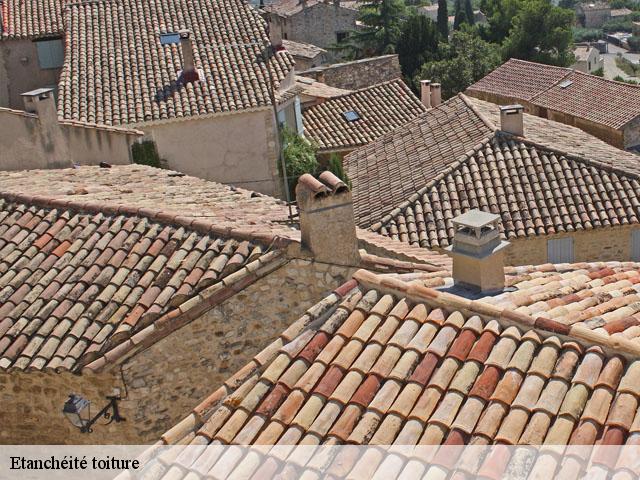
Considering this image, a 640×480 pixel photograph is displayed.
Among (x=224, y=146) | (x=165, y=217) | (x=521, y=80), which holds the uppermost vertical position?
(x=165, y=217)

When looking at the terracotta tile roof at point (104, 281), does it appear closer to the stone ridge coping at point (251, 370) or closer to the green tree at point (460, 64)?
the stone ridge coping at point (251, 370)

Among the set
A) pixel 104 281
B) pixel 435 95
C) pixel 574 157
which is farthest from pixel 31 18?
pixel 104 281

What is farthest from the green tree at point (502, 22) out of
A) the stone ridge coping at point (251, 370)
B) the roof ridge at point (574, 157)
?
the stone ridge coping at point (251, 370)

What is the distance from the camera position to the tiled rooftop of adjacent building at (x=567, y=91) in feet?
129

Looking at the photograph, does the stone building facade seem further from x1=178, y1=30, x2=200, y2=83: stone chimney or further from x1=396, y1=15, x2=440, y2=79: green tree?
x1=178, y1=30, x2=200, y2=83: stone chimney

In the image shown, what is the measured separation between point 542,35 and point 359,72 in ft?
66.6

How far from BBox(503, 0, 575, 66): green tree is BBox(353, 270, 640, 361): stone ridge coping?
180 feet

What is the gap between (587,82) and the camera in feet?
141

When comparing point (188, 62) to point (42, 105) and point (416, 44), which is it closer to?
point (42, 105)

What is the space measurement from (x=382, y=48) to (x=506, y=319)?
5390 centimetres

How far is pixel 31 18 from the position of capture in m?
27.9

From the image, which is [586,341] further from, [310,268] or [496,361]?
[310,268]

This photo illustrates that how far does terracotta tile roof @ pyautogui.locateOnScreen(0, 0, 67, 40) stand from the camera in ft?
89.4

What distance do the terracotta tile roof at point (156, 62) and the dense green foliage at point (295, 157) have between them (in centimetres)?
174
